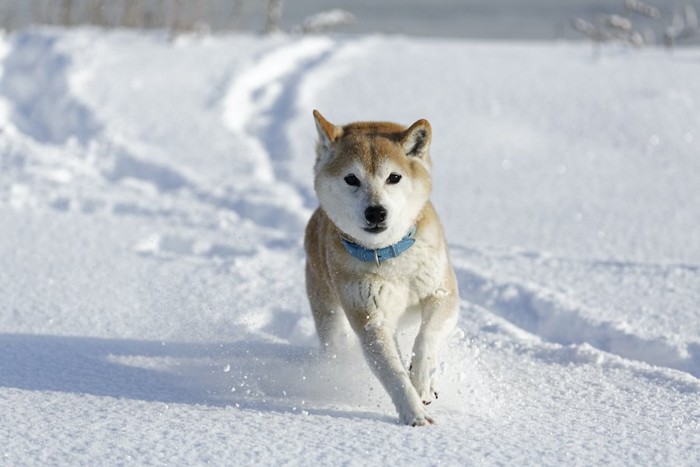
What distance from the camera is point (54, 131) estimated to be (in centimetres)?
904

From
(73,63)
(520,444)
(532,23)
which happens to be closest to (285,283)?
(520,444)

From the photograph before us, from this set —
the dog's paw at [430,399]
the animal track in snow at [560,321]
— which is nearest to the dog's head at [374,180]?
the dog's paw at [430,399]

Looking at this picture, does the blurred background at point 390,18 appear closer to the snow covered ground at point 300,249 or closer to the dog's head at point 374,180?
the snow covered ground at point 300,249

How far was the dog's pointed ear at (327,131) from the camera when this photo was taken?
3.68 metres

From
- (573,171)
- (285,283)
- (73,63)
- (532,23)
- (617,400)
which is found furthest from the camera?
(532,23)

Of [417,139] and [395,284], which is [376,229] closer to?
[395,284]

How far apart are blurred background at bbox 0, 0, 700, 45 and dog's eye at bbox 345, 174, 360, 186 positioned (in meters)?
8.47

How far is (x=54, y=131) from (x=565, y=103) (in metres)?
4.50

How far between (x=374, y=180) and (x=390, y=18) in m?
15.5

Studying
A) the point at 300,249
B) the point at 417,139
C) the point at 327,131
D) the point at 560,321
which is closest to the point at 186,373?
the point at 327,131

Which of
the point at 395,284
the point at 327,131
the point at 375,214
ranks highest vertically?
the point at 327,131

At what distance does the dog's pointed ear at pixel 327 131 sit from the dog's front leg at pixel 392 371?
0.70m

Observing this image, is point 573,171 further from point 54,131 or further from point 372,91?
point 54,131

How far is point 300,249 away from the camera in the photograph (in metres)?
6.01
